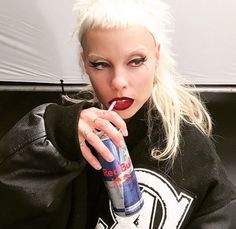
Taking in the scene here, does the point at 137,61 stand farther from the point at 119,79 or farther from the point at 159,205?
the point at 159,205

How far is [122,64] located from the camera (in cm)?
79

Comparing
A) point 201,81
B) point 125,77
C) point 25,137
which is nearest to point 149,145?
point 125,77

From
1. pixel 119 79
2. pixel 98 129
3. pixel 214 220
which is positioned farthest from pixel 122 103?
pixel 214 220

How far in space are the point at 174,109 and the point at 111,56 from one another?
0.59ft

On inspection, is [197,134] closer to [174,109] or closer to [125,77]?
[174,109]

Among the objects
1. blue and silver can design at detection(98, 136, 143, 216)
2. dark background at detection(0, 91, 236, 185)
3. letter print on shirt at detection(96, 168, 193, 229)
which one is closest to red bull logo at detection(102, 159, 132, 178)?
blue and silver can design at detection(98, 136, 143, 216)

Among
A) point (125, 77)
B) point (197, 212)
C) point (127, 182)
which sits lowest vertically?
point (197, 212)

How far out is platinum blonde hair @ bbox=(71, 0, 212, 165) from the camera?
779mm

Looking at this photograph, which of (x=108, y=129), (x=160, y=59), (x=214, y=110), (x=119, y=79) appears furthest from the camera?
(x=214, y=110)

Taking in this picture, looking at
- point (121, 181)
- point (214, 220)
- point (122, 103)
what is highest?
point (122, 103)

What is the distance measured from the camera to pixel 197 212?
838mm

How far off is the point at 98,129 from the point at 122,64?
0.18 meters

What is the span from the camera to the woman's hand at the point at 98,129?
0.64 meters

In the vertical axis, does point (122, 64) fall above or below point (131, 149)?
above
